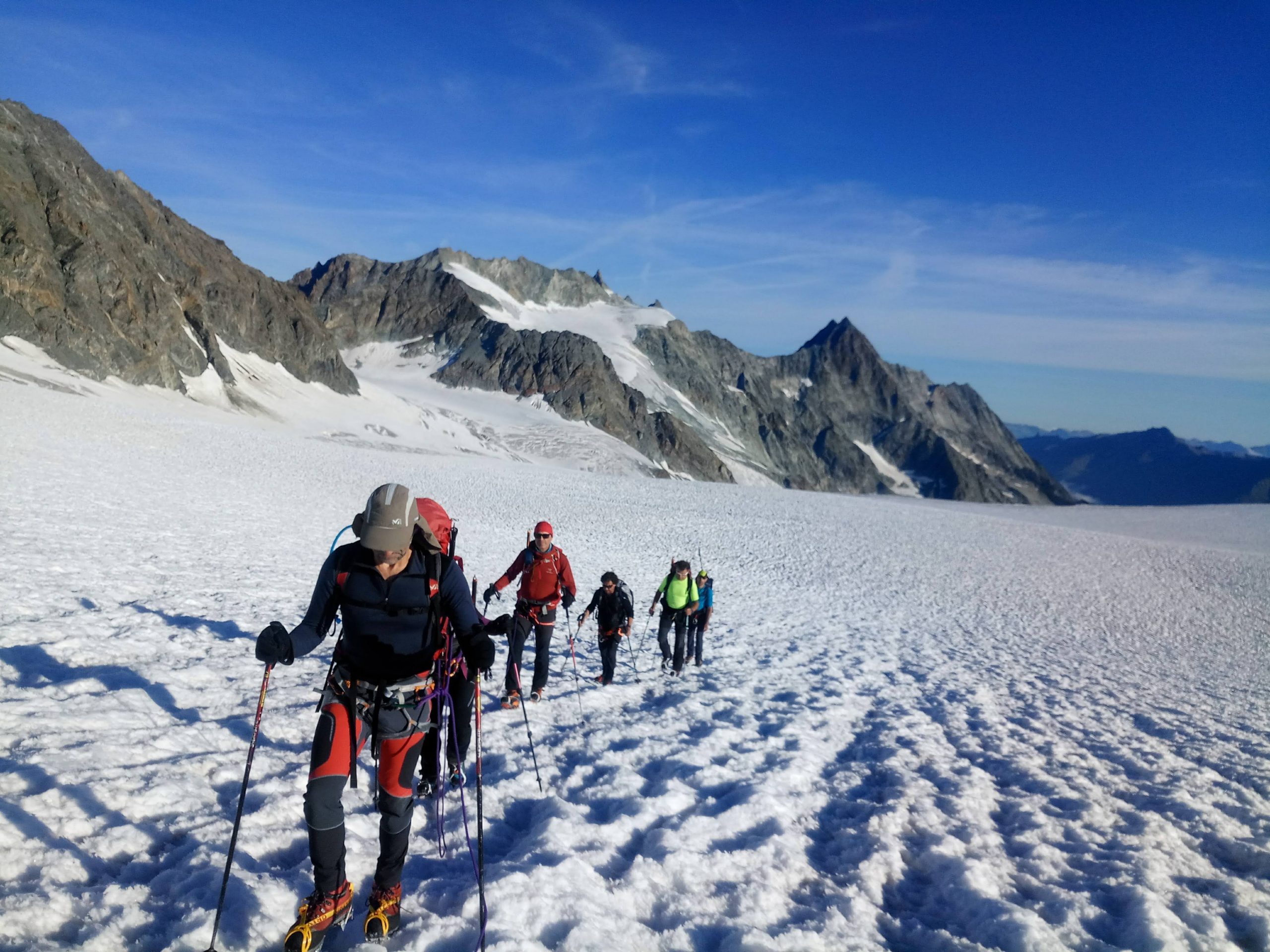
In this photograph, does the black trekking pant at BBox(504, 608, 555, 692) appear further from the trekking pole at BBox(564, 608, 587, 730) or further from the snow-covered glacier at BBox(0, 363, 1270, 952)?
the snow-covered glacier at BBox(0, 363, 1270, 952)

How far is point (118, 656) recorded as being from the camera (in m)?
7.52

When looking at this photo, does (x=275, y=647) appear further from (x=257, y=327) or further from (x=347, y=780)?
(x=257, y=327)

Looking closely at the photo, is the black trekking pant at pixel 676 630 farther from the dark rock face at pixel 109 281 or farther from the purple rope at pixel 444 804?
the dark rock face at pixel 109 281

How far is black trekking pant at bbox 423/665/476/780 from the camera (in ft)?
16.3

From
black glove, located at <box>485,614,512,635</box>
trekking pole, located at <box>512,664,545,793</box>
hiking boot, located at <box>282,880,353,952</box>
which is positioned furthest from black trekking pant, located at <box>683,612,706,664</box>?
hiking boot, located at <box>282,880,353,952</box>

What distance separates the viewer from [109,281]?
72.2 metres

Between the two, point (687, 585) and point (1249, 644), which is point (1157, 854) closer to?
point (687, 585)

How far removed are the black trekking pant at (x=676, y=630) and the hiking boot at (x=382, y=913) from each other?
6.90 metres

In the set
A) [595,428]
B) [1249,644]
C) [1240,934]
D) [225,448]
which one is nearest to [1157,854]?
[1240,934]

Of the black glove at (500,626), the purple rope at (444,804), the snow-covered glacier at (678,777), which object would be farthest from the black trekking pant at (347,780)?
the black glove at (500,626)

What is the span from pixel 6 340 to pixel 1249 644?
263ft

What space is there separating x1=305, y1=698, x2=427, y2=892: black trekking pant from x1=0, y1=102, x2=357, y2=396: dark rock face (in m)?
75.8

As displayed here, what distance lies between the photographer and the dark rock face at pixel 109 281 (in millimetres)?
63000

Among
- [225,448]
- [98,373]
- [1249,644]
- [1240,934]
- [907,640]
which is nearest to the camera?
[1240,934]
